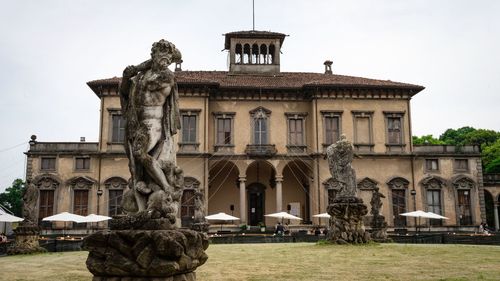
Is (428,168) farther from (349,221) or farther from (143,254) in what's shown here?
(143,254)

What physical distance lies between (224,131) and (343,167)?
Answer: 18.2 meters

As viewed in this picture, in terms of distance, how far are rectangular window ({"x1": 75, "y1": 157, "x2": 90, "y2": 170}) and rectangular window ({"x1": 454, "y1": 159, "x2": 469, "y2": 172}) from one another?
2759 centimetres

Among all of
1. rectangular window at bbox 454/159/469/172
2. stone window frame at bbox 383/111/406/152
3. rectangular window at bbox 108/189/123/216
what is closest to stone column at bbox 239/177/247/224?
rectangular window at bbox 108/189/123/216

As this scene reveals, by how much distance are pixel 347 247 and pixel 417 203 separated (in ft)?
70.1

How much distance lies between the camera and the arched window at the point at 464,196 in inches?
1324

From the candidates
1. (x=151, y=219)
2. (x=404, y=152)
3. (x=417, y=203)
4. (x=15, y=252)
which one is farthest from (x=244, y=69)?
(x=151, y=219)

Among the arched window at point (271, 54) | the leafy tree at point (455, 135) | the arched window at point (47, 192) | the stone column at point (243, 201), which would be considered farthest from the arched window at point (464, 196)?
the leafy tree at point (455, 135)

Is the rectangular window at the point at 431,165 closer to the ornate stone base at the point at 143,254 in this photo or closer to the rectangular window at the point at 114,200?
the rectangular window at the point at 114,200

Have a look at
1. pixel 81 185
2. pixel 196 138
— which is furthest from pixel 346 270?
pixel 81 185

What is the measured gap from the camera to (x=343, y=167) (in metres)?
16.7

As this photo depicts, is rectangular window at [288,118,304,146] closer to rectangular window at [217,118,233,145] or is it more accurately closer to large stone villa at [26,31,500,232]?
large stone villa at [26,31,500,232]

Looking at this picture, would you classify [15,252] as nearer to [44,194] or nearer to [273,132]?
[44,194]

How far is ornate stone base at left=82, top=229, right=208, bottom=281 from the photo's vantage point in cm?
532

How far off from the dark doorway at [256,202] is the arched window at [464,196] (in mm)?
14597
